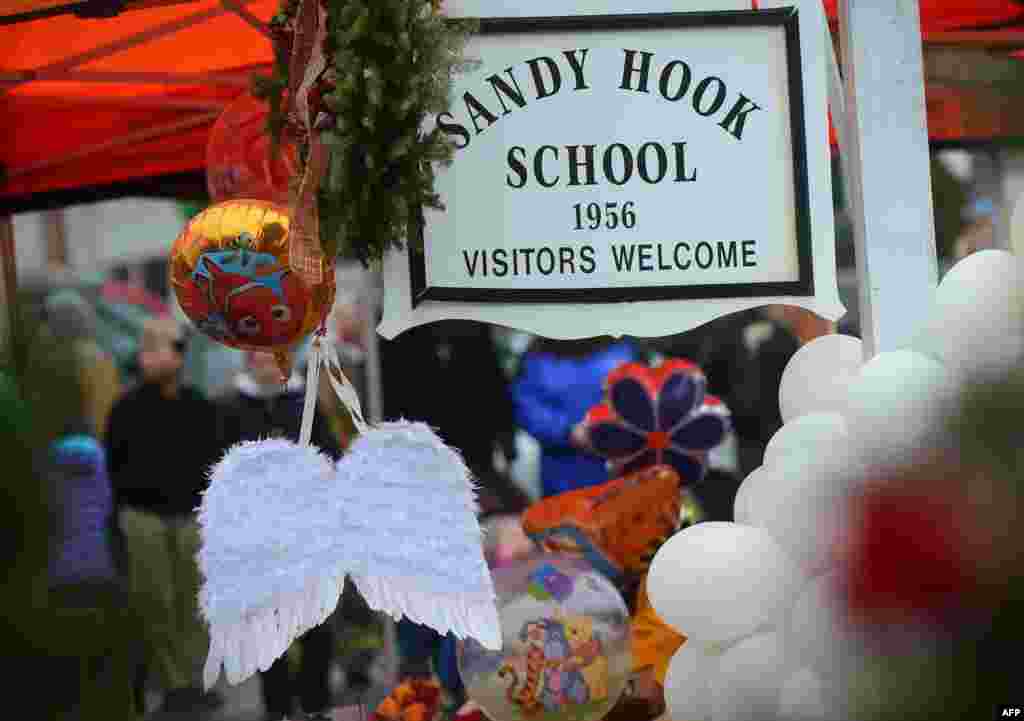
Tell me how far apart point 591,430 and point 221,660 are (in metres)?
2.17

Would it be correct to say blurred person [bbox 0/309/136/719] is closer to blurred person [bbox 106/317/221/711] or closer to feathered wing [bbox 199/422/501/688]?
feathered wing [bbox 199/422/501/688]

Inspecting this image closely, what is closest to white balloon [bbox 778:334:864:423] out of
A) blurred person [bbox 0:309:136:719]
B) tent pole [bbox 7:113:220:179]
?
blurred person [bbox 0:309:136:719]

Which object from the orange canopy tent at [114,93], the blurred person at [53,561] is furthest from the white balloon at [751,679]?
the orange canopy tent at [114,93]

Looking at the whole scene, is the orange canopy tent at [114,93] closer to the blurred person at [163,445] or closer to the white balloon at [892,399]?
the blurred person at [163,445]

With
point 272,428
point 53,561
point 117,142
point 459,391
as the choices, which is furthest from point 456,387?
point 53,561

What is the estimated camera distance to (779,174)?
269 cm

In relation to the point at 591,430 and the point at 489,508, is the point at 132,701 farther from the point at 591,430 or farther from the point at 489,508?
the point at 489,508

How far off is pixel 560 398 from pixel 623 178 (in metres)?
3.47

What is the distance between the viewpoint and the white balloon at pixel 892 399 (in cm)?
173

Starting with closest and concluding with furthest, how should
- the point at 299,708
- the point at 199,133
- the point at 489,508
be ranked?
1. the point at 199,133
2. the point at 299,708
3. the point at 489,508

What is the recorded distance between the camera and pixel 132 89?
4.71 meters

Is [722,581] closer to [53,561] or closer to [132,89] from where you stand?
[53,561]

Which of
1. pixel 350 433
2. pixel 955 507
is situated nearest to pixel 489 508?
pixel 350 433

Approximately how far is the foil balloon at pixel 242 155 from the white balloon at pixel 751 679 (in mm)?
1671
